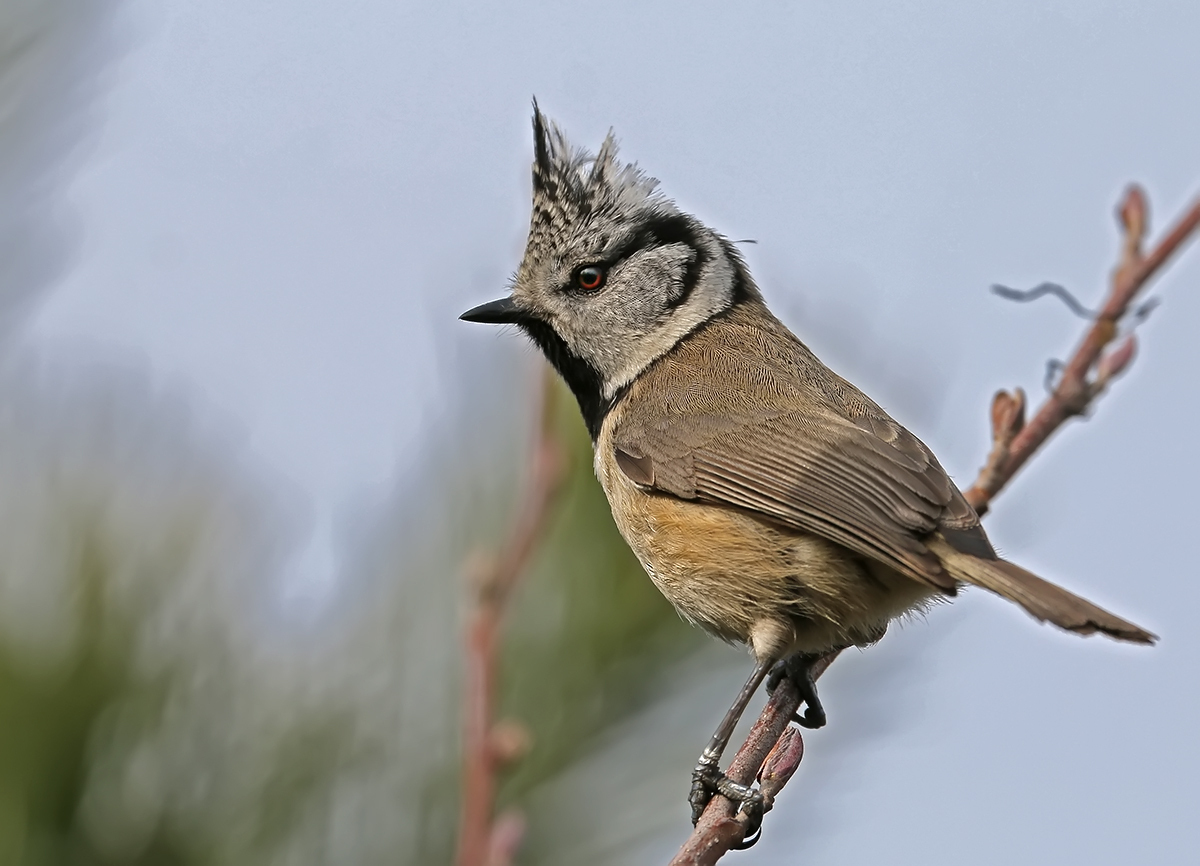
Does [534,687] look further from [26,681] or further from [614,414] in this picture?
[614,414]

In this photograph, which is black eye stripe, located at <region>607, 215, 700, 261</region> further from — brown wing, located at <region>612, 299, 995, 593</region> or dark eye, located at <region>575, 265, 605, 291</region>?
brown wing, located at <region>612, 299, 995, 593</region>

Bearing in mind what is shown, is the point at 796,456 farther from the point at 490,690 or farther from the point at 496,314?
the point at 490,690

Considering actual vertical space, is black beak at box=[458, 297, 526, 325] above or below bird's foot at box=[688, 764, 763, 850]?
above

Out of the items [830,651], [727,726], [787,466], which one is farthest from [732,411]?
[727,726]

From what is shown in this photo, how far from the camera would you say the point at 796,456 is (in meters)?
3.09

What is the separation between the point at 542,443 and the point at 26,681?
32.0 inches

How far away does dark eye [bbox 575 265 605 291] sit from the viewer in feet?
11.9

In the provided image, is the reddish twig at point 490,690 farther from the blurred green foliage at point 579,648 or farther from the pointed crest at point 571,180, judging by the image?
the pointed crest at point 571,180

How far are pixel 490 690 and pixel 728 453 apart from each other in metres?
1.73

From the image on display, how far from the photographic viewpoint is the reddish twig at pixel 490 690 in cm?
141

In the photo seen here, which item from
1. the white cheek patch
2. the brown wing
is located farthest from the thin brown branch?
the white cheek patch

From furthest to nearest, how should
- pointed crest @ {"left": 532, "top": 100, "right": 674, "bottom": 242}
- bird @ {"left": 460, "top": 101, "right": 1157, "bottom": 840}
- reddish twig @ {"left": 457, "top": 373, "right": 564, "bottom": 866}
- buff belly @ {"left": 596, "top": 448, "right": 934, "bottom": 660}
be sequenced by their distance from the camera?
pointed crest @ {"left": 532, "top": 100, "right": 674, "bottom": 242} < buff belly @ {"left": 596, "top": 448, "right": 934, "bottom": 660} < bird @ {"left": 460, "top": 101, "right": 1157, "bottom": 840} < reddish twig @ {"left": 457, "top": 373, "right": 564, "bottom": 866}

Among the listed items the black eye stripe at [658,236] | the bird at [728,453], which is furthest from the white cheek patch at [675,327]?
the black eye stripe at [658,236]

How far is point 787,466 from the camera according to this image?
3.07 metres
